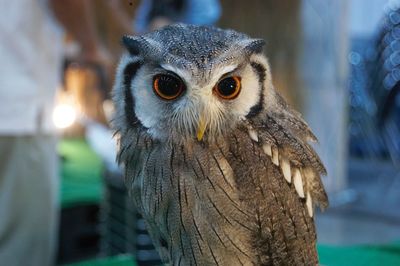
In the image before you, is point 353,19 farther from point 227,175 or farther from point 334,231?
point 227,175

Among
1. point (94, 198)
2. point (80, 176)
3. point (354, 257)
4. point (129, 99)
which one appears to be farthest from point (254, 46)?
point (80, 176)

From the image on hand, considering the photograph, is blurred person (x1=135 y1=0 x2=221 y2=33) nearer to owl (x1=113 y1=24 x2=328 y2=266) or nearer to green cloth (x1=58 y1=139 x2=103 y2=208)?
owl (x1=113 y1=24 x2=328 y2=266)

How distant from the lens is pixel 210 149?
2.05 ft

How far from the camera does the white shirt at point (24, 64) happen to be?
1.10 m

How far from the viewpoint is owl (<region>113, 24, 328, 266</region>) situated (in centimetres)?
57

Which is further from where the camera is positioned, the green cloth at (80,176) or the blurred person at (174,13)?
the green cloth at (80,176)

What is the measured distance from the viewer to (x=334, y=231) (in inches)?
105

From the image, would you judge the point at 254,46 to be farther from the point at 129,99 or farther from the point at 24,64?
the point at 24,64

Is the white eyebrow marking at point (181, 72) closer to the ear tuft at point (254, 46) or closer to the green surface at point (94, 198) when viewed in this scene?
the ear tuft at point (254, 46)

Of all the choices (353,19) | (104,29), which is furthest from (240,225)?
(353,19)


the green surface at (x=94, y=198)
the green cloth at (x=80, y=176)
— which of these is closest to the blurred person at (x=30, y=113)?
the green surface at (x=94, y=198)

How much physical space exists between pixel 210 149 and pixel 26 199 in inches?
28.8

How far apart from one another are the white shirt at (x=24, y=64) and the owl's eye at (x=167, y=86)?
629mm

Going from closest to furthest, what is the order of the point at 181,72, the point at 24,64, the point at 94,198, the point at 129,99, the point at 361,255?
1. the point at 181,72
2. the point at 129,99
3. the point at 24,64
4. the point at 361,255
5. the point at 94,198
